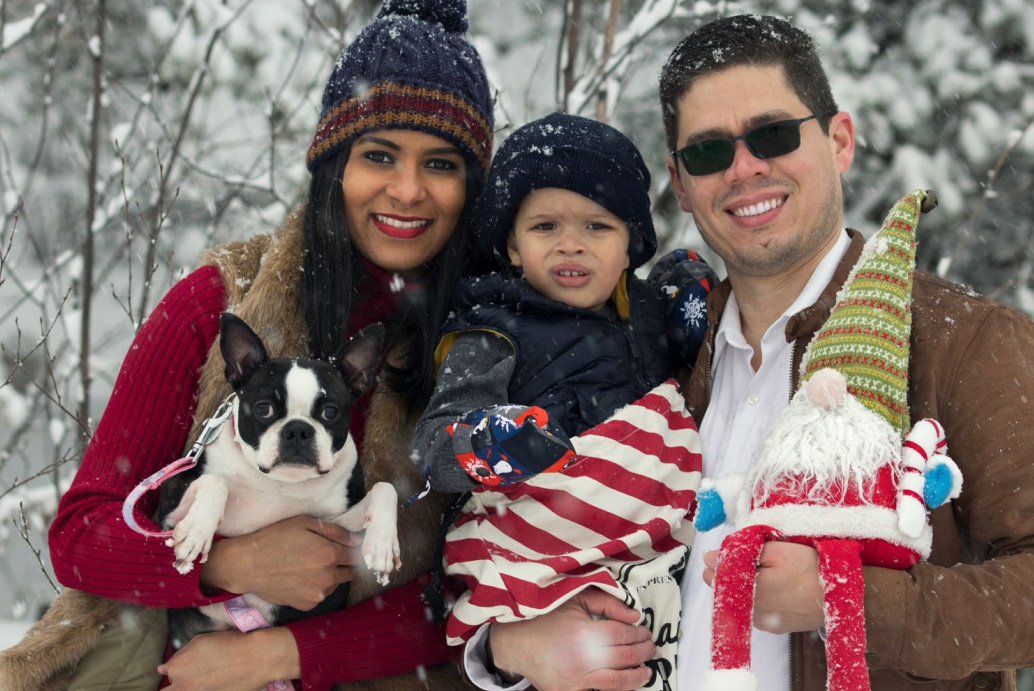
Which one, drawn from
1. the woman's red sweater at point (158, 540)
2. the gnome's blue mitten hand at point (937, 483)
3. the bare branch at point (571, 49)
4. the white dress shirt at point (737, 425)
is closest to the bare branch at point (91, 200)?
the woman's red sweater at point (158, 540)

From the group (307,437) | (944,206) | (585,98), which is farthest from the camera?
(944,206)

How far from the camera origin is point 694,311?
303 cm

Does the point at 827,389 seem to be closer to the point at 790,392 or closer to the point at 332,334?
the point at 790,392

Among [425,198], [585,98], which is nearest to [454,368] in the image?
[425,198]

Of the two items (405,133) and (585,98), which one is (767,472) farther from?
(585,98)

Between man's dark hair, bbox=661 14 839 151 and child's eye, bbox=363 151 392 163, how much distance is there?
100 centimetres

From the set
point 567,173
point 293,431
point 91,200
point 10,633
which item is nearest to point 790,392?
point 567,173

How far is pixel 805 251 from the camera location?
266cm

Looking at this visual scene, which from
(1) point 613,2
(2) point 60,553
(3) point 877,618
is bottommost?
(3) point 877,618

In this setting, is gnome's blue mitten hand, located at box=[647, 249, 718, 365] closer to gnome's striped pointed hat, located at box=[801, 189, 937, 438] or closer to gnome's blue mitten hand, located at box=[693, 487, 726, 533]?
gnome's striped pointed hat, located at box=[801, 189, 937, 438]

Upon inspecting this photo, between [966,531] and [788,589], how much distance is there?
60 centimetres

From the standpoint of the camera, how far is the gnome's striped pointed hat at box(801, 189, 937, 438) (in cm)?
212

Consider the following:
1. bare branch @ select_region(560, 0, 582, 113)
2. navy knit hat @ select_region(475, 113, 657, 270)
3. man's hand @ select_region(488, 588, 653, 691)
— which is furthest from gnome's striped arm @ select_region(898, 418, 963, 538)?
bare branch @ select_region(560, 0, 582, 113)

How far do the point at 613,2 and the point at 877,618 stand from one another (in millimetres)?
3700
